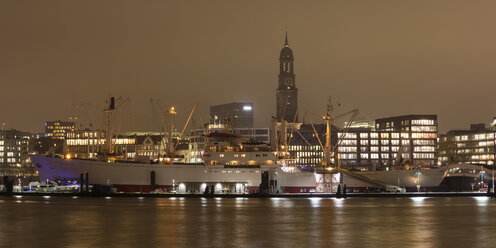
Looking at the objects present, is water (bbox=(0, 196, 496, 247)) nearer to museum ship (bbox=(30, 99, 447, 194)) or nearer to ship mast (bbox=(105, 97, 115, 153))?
museum ship (bbox=(30, 99, 447, 194))

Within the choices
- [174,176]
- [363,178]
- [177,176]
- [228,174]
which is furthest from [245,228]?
[363,178]

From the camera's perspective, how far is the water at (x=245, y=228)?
41.3 m

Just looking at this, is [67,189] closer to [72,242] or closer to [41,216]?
[41,216]

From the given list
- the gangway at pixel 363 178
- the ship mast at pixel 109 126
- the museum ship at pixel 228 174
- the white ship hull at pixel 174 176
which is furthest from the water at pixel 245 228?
the ship mast at pixel 109 126

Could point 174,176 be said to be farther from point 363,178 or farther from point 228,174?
point 363,178

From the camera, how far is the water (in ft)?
135

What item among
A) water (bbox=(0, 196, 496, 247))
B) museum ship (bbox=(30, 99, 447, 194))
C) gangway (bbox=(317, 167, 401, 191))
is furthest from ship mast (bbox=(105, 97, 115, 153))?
water (bbox=(0, 196, 496, 247))

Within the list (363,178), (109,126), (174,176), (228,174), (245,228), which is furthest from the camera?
(109,126)

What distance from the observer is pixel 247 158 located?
4761 inches

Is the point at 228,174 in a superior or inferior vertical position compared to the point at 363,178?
superior

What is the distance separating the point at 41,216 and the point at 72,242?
21749mm

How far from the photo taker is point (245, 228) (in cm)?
5022

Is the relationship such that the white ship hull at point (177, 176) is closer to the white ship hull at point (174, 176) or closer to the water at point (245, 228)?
the white ship hull at point (174, 176)

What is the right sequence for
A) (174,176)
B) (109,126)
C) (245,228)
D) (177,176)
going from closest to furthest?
(245,228) → (174,176) → (177,176) → (109,126)
